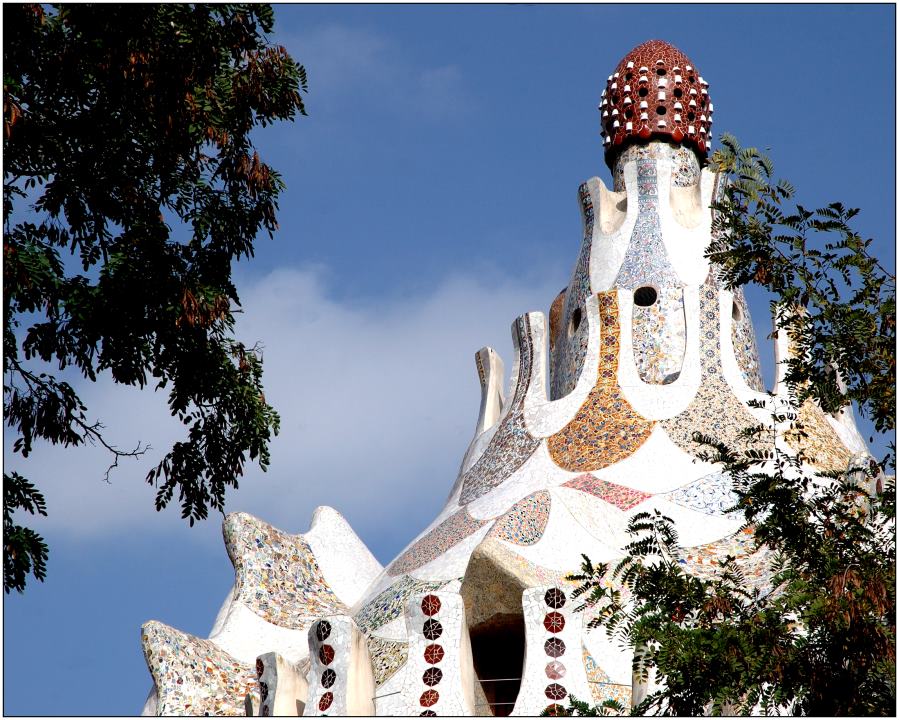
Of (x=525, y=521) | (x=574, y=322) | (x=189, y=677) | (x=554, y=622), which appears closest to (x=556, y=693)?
(x=554, y=622)

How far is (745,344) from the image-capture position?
16.4m

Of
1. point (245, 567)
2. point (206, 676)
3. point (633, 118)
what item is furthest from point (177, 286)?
point (633, 118)

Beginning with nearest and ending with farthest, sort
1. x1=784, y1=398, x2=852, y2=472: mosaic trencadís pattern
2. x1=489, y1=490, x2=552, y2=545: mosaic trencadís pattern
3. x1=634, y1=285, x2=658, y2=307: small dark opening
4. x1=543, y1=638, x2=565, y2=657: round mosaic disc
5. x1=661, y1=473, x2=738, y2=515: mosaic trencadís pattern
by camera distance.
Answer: x1=543, y1=638, x2=565, y2=657: round mosaic disc
x1=489, y1=490, x2=552, y2=545: mosaic trencadís pattern
x1=661, y1=473, x2=738, y2=515: mosaic trencadís pattern
x1=784, y1=398, x2=852, y2=472: mosaic trencadís pattern
x1=634, y1=285, x2=658, y2=307: small dark opening

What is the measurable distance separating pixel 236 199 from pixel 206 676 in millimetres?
4784

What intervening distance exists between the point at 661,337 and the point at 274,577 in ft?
13.8

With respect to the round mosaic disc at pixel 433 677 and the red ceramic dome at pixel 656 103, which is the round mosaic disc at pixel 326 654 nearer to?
the round mosaic disc at pixel 433 677

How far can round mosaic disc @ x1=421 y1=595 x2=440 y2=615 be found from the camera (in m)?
11.6

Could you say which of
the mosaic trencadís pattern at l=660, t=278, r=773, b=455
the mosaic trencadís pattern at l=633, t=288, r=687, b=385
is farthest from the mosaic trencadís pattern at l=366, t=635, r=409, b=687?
the mosaic trencadís pattern at l=633, t=288, r=687, b=385

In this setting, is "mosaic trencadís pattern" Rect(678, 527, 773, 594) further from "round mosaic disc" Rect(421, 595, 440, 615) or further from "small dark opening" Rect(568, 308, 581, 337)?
"small dark opening" Rect(568, 308, 581, 337)

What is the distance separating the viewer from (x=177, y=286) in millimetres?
9047

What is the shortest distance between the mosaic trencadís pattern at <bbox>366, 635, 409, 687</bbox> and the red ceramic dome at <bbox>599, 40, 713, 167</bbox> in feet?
22.1

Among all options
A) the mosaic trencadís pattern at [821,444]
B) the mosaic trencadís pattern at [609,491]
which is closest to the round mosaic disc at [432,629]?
the mosaic trencadís pattern at [609,491]

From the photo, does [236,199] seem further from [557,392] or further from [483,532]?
[557,392]

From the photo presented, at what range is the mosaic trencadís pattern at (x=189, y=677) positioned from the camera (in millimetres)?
13008
